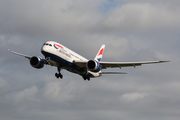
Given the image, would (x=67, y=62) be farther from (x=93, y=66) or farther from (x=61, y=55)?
(x=93, y=66)

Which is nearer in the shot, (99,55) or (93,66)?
(93,66)

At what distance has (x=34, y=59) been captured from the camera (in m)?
53.2

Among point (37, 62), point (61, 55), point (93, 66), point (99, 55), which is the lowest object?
point (93, 66)

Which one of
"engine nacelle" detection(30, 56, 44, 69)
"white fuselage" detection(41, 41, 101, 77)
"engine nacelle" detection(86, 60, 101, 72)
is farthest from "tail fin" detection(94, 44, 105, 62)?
"engine nacelle" detection(30, 56, 44, 69)

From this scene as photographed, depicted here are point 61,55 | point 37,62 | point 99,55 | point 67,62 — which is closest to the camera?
point 61,55

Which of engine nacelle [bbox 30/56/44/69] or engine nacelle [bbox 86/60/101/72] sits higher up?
engine nacelle [bbox 30/56/44/69]

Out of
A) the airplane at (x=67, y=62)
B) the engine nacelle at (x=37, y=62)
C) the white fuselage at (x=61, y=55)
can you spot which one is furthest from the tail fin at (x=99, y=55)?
the engine nacelle at (x=37, y=62)

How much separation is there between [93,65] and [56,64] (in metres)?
6.38

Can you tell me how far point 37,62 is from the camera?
173 feet

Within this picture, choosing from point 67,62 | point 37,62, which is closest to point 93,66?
point 67,62

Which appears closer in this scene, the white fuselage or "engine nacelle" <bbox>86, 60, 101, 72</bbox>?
the white fuselage

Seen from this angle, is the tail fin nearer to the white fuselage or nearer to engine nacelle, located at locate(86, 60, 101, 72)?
the white fuselage

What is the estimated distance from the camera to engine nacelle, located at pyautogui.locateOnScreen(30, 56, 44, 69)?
52.2 metres

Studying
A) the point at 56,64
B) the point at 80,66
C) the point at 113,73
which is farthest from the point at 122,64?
the point at 56,64
